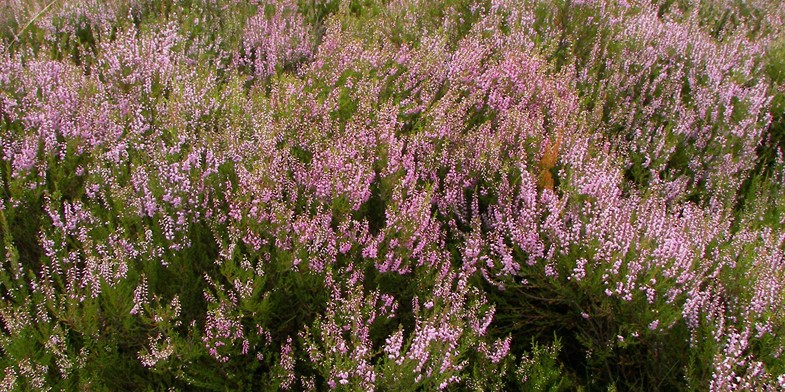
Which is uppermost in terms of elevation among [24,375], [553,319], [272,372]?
[24,375]

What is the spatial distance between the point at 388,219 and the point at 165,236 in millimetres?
820

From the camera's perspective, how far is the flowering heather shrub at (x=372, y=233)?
1.99 meters

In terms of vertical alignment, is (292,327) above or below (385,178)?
below

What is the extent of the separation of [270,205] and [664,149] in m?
2.14

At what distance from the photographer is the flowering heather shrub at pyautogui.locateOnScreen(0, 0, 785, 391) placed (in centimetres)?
199

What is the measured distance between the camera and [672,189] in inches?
122

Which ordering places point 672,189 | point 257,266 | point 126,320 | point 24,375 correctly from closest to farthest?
point 24,375 → point 126,320 → point 257,266 → point 672,189

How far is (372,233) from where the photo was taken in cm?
256

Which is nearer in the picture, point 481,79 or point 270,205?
point 270,205

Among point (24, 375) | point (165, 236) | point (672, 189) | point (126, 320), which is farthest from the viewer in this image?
point (672, 189)

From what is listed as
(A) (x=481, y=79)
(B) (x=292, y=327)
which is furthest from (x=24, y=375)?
(A) (x=481, y=79)

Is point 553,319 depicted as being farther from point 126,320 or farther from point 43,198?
point 43,198

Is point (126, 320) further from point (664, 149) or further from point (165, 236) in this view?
point (664, 149)

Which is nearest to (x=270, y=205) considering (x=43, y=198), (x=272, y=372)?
(x=272, y=372)
